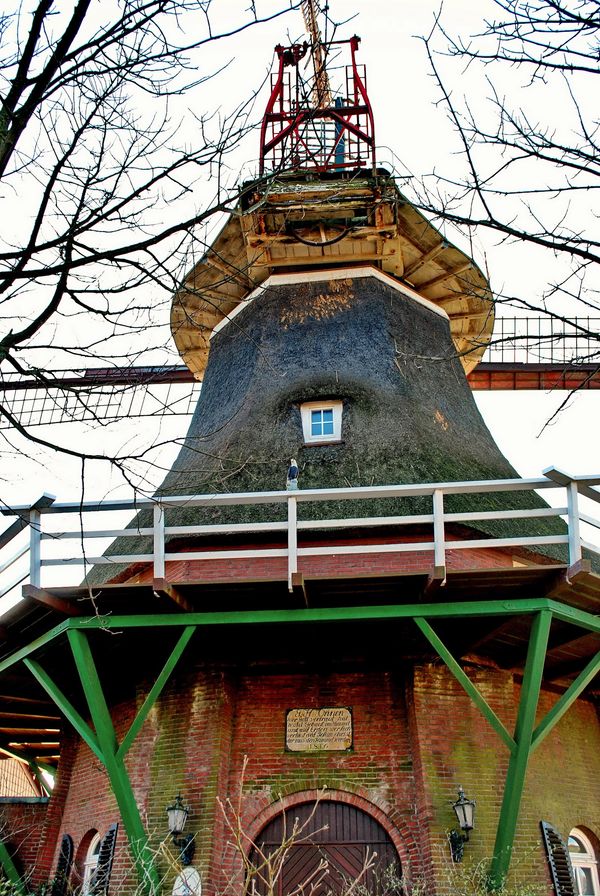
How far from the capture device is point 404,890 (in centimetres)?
1037

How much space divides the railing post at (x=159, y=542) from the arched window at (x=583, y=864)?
5.51 meters

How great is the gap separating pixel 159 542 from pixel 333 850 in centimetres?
365

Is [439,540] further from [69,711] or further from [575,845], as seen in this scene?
[575,845]

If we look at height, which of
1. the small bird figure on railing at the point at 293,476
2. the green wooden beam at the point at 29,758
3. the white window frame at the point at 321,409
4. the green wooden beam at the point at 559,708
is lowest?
the green wooden beam at the point at 559,708

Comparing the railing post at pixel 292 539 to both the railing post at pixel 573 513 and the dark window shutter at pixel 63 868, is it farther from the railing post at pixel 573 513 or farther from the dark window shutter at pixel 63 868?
the dark window shutter at pixel 63 868

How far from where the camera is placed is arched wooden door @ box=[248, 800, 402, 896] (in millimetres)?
10922

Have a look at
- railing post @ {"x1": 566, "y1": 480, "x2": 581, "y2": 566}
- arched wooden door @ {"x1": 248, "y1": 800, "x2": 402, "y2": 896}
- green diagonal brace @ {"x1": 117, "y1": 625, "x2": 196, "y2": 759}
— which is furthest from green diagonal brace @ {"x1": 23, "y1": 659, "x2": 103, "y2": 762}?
railing post @ {"x1": 566, "y1": 480, "x2": 581, "y2": 566}

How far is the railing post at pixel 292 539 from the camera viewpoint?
33.7ft

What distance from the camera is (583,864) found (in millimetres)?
11930

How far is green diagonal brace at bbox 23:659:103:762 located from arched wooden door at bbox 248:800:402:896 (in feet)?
6.57

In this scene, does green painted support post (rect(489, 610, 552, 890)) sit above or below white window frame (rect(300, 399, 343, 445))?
below

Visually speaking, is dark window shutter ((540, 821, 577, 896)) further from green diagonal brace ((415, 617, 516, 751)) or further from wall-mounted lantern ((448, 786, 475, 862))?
green diagonal brace ((415, 617, 516, 751))

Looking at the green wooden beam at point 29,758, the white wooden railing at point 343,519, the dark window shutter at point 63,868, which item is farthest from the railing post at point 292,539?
the green wooden beam at point 29,758

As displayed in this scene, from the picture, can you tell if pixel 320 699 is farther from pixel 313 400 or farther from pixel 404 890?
pixel 313 400
